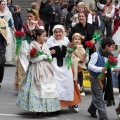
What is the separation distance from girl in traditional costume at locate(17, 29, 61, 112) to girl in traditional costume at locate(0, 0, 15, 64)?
4.00 metres

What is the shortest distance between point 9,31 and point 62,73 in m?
4.73

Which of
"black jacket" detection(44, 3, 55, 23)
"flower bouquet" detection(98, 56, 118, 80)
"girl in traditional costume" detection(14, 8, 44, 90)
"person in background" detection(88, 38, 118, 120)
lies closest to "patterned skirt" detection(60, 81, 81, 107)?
"person in background" detection(88, 38, 118, 120)

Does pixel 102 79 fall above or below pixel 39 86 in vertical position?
above

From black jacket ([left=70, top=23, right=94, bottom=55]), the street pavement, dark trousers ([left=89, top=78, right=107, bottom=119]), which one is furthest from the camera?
black jacket ([left=70, top=23, right=94, bottom=55])

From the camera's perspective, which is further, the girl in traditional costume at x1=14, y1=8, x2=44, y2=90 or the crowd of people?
the girl in traditional costume at x1=14, y1=8, x2=44, y2=90

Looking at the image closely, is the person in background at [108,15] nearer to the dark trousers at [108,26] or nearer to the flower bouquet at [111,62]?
the dark trousers at [108,26]

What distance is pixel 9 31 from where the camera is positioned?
14984 mm

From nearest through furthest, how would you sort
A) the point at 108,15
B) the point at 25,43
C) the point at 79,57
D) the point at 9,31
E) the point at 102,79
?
the point at 102,79
the point at 25,43
the point at 79,57
the point at 9,31
the point at 108,15

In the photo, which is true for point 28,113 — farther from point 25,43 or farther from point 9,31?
point 9,31

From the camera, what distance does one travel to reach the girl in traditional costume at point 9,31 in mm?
14137

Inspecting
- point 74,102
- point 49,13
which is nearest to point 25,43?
point 74,102

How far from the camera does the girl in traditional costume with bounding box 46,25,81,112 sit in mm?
10516

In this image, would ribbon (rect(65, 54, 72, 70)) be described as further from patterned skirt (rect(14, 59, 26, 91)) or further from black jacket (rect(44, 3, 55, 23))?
black jacket (rect(44, 3, 55, 23))

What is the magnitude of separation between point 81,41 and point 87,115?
2320 millimetres
